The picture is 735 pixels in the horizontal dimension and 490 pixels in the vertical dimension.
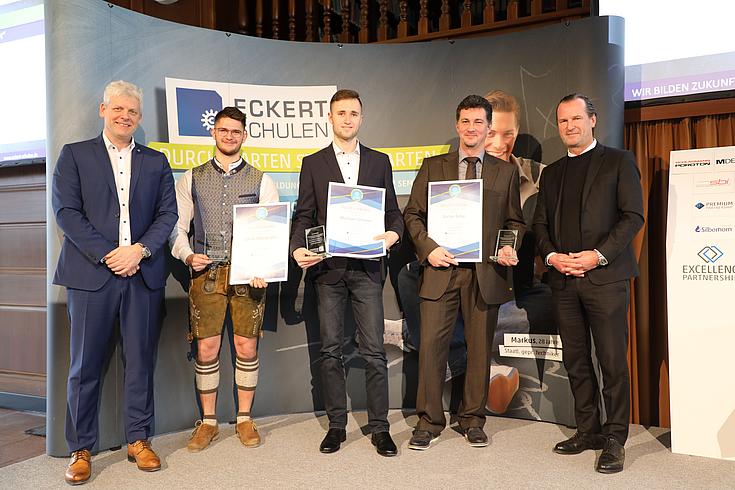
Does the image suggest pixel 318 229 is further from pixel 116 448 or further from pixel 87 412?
pixel 116 448

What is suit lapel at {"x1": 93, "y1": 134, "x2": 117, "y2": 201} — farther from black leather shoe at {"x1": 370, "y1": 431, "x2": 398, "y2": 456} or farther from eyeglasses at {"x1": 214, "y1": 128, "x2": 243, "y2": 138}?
black leather shoe at {"x1": 370, "y1": 431, "x2": 398, "y2": 456}

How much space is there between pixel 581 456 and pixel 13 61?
13.7 feet

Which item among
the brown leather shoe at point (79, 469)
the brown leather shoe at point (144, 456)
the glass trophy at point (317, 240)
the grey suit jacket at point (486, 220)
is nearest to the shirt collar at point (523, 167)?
the grey suit jacket at point (486, 220)

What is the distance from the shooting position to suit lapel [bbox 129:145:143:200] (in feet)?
9.62

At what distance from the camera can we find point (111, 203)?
2877 mm

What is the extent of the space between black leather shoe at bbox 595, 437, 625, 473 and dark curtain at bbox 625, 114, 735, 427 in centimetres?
82

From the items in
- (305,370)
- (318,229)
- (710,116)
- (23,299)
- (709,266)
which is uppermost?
(710,116)

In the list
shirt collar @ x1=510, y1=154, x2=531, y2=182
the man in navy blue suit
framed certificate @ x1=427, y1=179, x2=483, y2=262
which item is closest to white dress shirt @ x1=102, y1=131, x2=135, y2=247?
the man in navy blue suit

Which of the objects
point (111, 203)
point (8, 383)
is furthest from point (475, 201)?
point (8, 383)

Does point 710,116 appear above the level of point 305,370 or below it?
above

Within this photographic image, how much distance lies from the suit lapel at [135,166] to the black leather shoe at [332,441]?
150 centimetres

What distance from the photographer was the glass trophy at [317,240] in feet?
9.89

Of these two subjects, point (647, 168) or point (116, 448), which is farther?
point (647, 168)

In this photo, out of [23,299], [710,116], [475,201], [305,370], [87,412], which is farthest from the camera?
[23,299]
